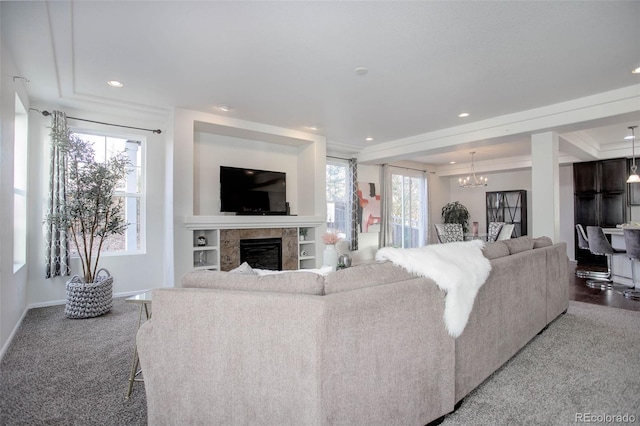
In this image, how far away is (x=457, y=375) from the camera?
1.88m

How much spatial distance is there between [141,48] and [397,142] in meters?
4.57

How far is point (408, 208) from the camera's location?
859cm

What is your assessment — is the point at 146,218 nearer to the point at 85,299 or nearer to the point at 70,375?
the point at 85,299

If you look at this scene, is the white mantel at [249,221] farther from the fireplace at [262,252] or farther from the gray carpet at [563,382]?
the gray carpet at [563,382]

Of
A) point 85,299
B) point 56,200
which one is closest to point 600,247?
point 85,299

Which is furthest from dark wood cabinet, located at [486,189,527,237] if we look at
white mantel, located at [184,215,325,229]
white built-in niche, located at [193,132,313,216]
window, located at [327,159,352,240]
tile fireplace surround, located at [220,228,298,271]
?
tile fireplace surround, located at [220,228,298,271]

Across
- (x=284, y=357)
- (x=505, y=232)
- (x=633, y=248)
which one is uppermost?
(x=505, y=232)

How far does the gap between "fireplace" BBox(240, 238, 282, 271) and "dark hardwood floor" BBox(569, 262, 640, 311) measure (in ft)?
13.9

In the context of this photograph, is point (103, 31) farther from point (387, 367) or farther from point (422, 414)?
point (422, 414)

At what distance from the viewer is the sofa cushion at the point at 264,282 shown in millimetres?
1553

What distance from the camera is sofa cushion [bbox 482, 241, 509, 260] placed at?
251 cm

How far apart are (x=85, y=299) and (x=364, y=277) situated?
138 inches

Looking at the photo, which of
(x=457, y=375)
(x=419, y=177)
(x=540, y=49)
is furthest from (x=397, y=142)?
(x=457, y=375)

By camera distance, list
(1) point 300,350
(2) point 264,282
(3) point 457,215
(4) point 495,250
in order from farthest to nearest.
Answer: (3) point 457,215 < (4) point 495,250 < (2) point 264,282 < (1) point 300,350
